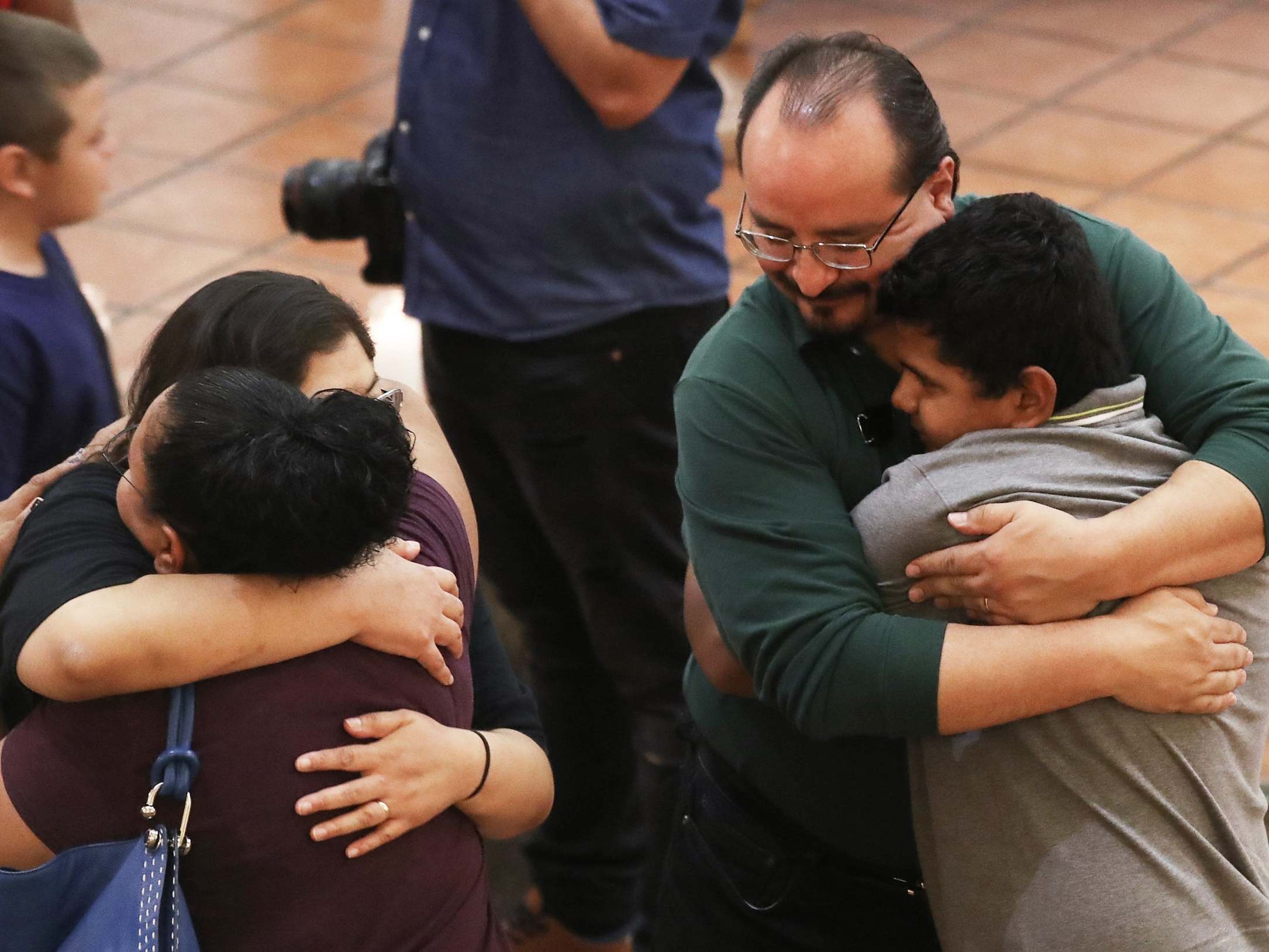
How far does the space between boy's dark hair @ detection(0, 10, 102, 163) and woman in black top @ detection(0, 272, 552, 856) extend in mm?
769

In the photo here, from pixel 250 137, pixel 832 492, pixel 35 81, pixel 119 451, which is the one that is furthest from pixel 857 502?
pixel 250 137

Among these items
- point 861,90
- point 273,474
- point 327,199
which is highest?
point 861,90

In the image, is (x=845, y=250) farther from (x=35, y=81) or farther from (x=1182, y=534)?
(x=35, y=81)

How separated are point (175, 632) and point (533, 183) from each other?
1123 millimetres

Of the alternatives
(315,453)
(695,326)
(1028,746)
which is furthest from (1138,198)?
(315,453)

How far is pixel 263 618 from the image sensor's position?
48.9 inches

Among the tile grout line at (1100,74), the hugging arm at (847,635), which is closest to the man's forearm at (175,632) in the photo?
the hugging arm at (847,635)

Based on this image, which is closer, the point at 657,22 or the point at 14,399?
the point at 14,399

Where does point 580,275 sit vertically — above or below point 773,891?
above

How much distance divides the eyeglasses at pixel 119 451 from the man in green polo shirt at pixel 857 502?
486mm

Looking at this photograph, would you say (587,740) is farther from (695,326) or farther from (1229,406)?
(1229,406)

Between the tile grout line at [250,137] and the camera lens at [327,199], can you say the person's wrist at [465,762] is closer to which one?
the camera lens at [327,199]

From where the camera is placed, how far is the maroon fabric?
4.03ft

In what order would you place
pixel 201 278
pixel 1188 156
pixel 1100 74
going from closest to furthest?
1. pixel 201 278
2. pixel 1188 156
3. pixel 1100 74
